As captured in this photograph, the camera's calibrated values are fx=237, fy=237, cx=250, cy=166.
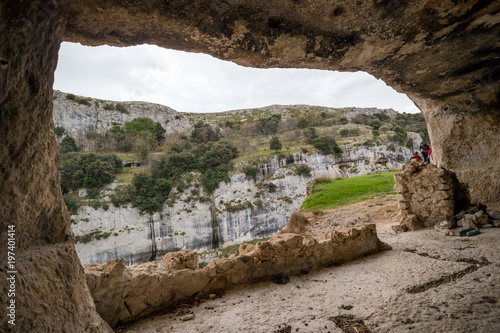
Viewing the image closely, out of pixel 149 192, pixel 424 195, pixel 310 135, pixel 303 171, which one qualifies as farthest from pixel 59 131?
pixel 424 195

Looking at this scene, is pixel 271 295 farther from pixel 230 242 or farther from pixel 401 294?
pixel 230 242

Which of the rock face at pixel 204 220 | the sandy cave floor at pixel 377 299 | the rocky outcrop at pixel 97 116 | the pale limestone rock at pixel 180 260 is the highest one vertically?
the rocky outcrop at pixel 97 116

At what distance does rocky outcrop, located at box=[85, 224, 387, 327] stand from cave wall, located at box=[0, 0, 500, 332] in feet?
3.34

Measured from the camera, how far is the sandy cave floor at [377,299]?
2361 millimetres

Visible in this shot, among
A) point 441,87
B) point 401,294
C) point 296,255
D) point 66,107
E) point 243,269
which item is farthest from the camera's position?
point 66,107

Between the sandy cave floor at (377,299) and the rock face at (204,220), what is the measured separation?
21.0 metres

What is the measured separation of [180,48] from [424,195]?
6.97 meters

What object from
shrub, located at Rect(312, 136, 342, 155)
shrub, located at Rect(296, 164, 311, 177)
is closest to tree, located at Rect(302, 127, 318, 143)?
shrub, located at Rect(312, 136, 342, 155)

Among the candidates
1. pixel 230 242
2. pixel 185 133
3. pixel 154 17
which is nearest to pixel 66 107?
pixel 185 133

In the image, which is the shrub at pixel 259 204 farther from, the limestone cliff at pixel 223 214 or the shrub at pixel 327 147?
the shrub at pixel 327 147

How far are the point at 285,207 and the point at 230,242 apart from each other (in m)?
6.99

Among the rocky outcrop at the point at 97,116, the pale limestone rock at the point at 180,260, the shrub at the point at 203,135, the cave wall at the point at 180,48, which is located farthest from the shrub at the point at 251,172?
the rocky outcrop at the point at 97,116

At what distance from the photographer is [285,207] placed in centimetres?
2609

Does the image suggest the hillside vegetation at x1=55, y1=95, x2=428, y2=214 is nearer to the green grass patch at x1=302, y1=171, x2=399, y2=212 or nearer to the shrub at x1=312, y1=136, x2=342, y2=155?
the shrub at x1=312, y1=136, x2=342, y2=155
